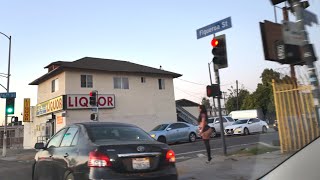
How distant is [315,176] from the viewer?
241cm

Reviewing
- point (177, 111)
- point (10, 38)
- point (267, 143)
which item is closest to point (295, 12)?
point (267, 143)

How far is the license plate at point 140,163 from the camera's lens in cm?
646

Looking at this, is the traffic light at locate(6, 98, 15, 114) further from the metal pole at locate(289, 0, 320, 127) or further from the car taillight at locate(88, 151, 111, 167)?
the metal pole at locate(289, 0, 320, 127)

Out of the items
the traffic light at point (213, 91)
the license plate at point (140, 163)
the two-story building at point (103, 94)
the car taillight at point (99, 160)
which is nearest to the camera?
the car taillight at point (99, 160)

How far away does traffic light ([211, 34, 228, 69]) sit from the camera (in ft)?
44.7

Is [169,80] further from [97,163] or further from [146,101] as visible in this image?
[97,163]

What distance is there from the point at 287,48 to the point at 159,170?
420cm

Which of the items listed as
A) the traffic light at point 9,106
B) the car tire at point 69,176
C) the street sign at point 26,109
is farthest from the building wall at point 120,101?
the car tire at point 69,176

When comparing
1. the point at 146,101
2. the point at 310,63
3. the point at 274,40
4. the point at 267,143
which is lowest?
the point at 267,143

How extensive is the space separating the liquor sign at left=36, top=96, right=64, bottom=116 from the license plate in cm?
2697

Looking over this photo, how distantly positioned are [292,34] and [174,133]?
77.7 feet

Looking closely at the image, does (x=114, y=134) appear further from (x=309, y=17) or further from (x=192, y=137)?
(x=192, y=137)

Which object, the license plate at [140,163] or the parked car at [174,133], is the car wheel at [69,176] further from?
the parked car at [174,133]

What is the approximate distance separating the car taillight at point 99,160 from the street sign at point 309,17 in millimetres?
4227
